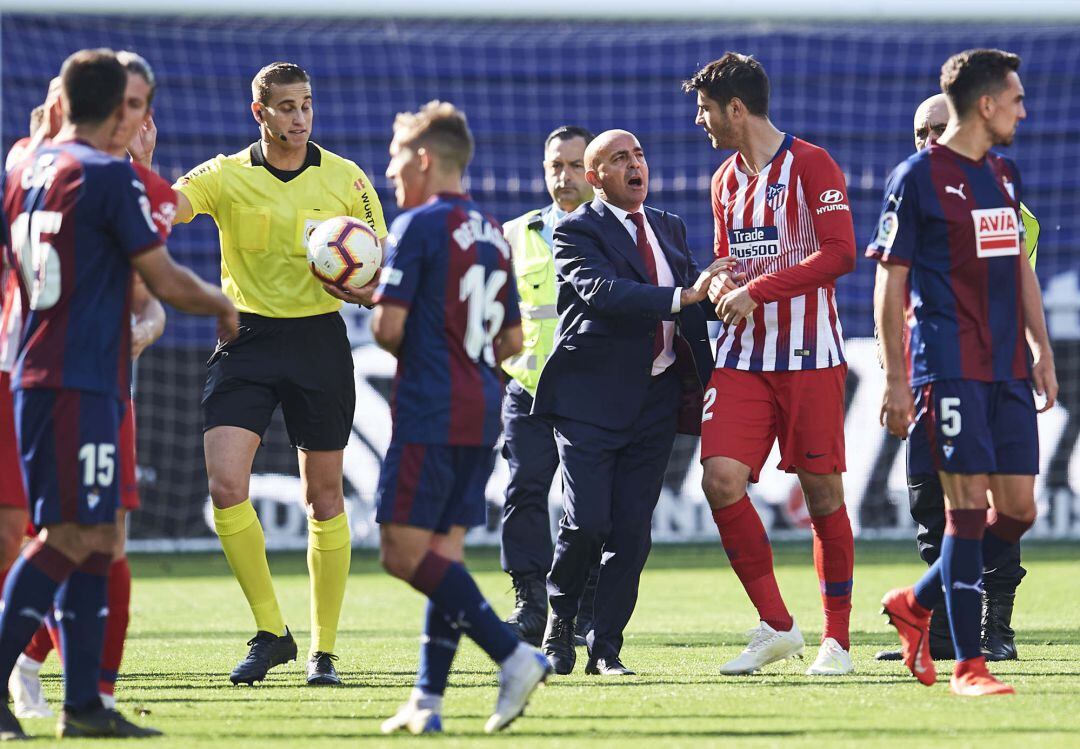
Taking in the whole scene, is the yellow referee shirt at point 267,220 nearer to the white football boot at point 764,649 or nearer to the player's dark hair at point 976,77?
the white football boot at point 764,649

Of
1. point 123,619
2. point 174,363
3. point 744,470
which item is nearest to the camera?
point 123,619

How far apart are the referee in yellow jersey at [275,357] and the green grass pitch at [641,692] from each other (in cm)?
46

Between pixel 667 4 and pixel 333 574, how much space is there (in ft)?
34.4

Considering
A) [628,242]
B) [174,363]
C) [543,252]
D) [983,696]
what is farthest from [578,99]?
[983,696]

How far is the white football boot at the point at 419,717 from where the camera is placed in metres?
4.69

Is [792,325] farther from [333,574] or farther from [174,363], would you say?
[174,363]

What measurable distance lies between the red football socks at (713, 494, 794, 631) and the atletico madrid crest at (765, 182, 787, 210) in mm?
1120

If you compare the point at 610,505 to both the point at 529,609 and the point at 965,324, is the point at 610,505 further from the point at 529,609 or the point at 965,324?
the point at 965,324

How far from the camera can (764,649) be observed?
6.20 meters

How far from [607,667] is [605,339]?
1.27 meters

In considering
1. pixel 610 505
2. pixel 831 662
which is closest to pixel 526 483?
pixel 610 505

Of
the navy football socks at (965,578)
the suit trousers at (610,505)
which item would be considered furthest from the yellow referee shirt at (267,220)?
the navy football socks at (965,578)

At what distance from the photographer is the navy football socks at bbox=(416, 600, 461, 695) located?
15.6ft

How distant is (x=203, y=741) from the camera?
4566mm
